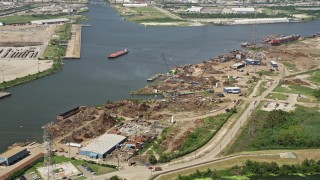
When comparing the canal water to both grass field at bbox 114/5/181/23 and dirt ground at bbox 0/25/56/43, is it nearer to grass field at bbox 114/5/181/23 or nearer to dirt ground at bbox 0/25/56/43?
grass field at bbox 114/5/181/23

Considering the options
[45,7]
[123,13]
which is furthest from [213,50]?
[45,7]

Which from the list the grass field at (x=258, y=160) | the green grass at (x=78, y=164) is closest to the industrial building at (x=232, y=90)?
the grass field at (x=258, y=160)

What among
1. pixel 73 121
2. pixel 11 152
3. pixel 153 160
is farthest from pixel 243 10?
pixel 11 152

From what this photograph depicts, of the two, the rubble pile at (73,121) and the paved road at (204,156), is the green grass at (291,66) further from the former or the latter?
the rubble pile at (73,121)

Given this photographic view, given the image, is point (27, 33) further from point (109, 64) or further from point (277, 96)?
point (277, 96)

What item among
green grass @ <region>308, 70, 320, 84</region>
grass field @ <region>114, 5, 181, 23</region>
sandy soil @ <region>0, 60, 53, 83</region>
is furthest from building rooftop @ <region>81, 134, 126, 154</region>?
grass field @ <region>114, 5, 181, 23</region>
